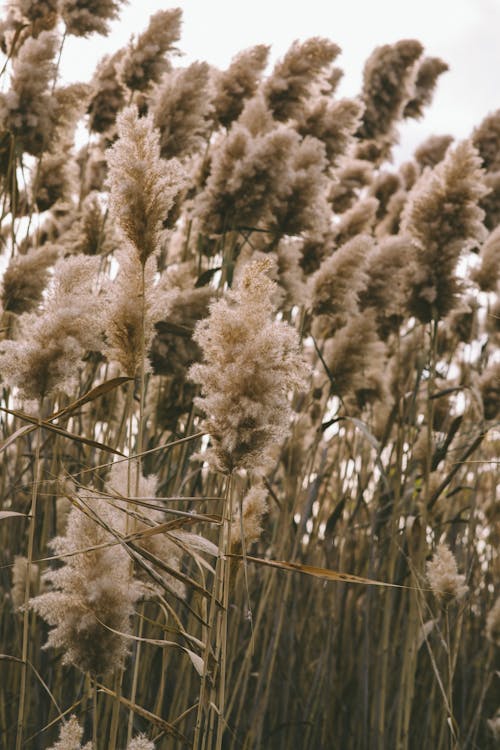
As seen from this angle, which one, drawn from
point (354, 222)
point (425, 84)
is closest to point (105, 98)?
point (354, 222)

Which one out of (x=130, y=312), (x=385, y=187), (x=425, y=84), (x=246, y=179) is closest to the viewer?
(x=130, y=312)

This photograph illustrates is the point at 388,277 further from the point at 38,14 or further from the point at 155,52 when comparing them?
the point at 38,14

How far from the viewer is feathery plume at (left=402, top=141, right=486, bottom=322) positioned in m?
3.09

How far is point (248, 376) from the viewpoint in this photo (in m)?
1.36

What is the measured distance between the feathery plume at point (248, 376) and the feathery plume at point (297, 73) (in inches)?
91.5

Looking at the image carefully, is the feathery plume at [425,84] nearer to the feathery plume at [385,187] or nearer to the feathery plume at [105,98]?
the feathery plume at [385,187]

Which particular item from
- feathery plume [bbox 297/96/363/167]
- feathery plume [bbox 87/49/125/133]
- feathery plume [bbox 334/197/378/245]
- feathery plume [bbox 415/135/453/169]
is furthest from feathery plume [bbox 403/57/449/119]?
feathery plume [bbox 87/49/125/133]

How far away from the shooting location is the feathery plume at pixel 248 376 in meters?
1.36

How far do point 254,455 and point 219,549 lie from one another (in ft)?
0.50

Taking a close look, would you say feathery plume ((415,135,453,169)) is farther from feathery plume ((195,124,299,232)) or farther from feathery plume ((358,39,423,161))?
feathery plume ((195,124,299,232))

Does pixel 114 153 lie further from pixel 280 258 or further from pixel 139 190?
pixel 280 258

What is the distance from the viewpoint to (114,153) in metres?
1.68

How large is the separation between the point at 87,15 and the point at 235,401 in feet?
7.90

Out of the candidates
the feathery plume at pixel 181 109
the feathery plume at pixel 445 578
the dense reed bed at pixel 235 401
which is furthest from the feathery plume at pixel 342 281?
the feathery plume at pixel 445 578
